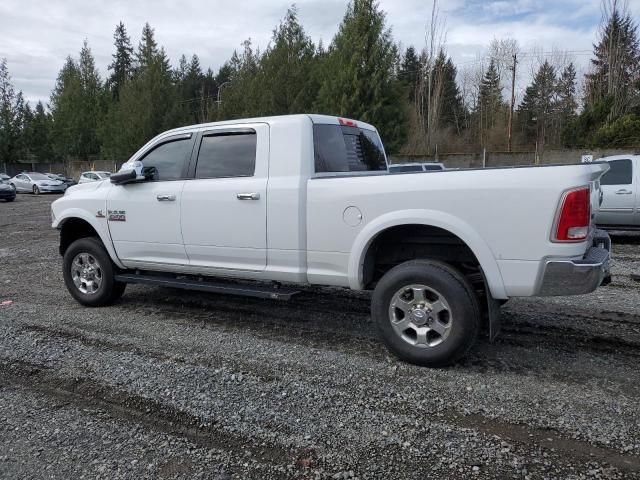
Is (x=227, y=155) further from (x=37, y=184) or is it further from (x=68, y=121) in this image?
(x=68, y=121)

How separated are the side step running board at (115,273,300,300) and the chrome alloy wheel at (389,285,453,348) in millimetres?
1062

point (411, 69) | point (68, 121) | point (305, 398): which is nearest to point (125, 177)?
point (305, 398)

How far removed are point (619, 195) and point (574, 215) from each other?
794cm

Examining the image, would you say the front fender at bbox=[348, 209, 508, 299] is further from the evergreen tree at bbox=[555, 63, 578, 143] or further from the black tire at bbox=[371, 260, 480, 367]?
the evergreen tree at bbox=[555, 63, 578, 143]

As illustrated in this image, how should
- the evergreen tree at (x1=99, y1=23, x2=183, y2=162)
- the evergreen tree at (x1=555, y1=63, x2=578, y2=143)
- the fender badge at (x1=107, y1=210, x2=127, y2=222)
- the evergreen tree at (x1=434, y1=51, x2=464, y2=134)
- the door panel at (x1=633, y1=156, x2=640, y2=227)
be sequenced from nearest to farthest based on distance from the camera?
the fender badge at (x1=107, y1=210, x2=127, y2=222), the door panel at (x1=633, y1=156, x2=640, y2=227), the evergreen tree at (x1=99, y1=23, x2=183, y2=162), the evergreen tree at (x1=555, y1=63, x2=578, y2=143), the evergreen tree at (x1=434, y1=51, x2=464, y2=134)

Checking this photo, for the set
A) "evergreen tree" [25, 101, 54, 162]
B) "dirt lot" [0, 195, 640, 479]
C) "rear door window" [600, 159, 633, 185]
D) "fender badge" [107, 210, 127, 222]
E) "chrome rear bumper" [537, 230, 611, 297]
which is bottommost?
"dirt lot" [0, 195, 640, 479]

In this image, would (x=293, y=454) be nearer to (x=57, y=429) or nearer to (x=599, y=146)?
(x=57, y=429)

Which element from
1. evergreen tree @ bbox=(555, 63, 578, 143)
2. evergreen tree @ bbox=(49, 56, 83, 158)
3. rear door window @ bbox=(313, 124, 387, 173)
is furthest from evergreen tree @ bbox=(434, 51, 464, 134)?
rear door window @ bbox=(313, 124, 387, 173)

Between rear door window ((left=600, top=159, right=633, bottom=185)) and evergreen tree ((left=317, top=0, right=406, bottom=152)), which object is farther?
evergreen tree ((left=317, top=0, right=406, bottom=152))

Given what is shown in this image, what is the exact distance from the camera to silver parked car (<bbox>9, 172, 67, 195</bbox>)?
3303cm

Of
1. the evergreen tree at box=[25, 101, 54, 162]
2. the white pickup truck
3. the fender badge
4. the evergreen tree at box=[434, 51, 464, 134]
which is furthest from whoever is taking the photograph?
the evergreen tree at box=[434, 51, 464, 134]

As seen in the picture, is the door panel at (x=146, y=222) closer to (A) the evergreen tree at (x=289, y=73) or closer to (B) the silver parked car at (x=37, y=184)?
(A) the evergreen tree at (x=289, y=73)

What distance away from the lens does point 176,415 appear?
11.1 ft

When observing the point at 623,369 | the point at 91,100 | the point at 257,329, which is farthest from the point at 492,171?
the point at 91,100
